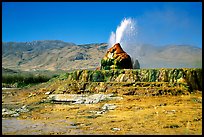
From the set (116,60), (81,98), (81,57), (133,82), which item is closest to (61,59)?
(81,57)

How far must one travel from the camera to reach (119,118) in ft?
51.5

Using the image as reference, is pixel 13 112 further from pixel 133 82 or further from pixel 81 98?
pixel 133 82

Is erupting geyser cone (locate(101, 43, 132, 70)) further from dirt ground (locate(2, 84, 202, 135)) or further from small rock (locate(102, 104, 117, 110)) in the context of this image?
small rock (locate(102, 104, 117, 110))

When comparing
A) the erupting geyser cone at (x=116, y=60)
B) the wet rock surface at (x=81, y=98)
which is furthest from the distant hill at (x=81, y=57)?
the wet rock surface at (x=81, y=98)

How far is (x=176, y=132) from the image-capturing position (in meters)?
12.3

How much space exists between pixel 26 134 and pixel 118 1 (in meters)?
6.16

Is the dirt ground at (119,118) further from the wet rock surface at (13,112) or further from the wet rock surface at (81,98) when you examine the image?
the wet rock surface at (81,98)

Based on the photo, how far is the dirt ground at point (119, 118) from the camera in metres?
12.9

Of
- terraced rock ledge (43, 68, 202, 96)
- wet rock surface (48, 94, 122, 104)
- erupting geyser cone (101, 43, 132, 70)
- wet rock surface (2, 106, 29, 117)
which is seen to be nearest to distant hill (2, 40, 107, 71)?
erupting geyser cone (101, 43, 132, 70)

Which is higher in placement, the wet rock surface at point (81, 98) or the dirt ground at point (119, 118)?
the wet rock surface at point (81, 98)

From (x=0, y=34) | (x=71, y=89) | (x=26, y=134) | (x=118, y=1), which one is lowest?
(x=26, y=134)

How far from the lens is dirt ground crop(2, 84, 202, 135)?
42.4 feet

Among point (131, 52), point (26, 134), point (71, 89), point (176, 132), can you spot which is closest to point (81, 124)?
point (26, 134)

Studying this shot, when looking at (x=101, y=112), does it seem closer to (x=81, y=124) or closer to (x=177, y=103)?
(x=81, y=124)
